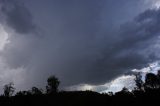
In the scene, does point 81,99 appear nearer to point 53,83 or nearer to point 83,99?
point 83,99

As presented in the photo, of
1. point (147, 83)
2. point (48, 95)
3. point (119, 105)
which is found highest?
point (147, 83)

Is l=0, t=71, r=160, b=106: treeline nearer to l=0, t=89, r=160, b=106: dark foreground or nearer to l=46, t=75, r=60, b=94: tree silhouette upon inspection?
l=0, t=89, r=160, b=106: dark foreground

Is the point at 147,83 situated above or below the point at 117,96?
above

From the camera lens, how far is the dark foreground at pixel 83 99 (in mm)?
56688

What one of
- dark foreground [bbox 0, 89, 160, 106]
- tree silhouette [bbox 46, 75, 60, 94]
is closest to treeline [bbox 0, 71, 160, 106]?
dark foreground [bbox 0, 89, 160, 106]

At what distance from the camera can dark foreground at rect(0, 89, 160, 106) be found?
56688mm

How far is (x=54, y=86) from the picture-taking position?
117m

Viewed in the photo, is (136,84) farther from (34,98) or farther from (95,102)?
(34,98)

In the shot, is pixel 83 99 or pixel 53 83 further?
pixel 53 83

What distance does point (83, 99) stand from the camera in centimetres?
6119

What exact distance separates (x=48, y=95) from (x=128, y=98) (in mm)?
19484

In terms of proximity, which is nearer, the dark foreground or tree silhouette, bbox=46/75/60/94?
the dark foreground

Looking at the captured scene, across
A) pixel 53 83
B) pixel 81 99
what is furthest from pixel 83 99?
pixel 53 83

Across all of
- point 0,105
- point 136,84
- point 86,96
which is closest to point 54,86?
point 136,84
